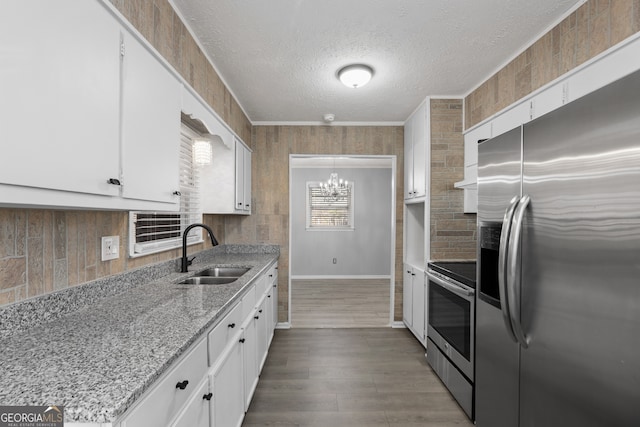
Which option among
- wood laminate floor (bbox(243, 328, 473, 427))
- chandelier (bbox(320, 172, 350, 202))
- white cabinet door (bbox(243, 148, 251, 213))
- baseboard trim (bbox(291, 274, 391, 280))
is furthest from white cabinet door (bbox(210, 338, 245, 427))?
baseboard trim (bbox(291, 274, 391, 280))

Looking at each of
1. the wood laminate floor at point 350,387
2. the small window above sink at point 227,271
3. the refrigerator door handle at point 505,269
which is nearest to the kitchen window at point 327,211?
the wood laminate floor at point 350,387

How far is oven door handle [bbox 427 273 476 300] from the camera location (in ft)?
6.37

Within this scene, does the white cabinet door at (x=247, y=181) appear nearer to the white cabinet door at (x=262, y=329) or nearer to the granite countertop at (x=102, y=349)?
the white cabinet door at (x=262, y=329)

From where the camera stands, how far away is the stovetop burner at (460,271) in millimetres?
1979

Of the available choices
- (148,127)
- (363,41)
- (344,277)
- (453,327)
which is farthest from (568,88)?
(344,277)

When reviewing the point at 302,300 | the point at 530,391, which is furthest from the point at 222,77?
the point at 302,300

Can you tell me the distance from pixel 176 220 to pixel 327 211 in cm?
429

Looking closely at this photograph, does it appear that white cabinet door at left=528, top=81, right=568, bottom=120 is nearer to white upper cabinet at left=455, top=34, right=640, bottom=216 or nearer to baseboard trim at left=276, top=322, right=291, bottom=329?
white upper cabinet at left=455, top=34, right=640, bottom=216

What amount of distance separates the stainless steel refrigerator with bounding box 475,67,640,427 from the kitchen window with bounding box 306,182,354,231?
16.5 feet

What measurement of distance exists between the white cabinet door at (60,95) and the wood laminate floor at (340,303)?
3.18 metres

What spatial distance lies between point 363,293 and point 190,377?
4446mm

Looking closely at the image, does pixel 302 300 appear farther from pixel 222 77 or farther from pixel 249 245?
pixel 222 77

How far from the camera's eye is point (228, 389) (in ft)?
5.12

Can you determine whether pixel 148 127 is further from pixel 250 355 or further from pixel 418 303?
pixel 418 303
